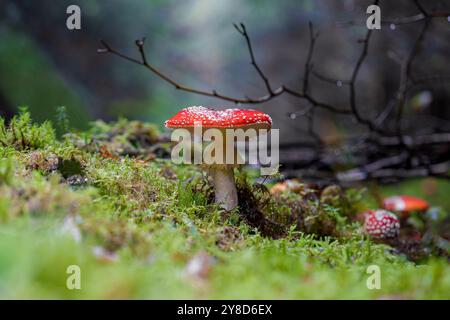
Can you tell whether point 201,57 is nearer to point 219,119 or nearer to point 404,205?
point 404,205

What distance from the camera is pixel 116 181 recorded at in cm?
169

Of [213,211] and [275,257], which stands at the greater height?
[213,211]

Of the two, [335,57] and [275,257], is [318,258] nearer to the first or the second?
[275,257]

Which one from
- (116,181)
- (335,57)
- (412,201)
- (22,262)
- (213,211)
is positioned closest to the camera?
(22,262)

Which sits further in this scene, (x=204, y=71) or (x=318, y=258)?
(x=204, y=71)

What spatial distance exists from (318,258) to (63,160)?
3.51 feet

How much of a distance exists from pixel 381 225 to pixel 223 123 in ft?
4.11

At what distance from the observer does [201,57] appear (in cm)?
776

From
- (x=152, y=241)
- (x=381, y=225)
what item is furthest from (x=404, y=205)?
(x=152, y=241)

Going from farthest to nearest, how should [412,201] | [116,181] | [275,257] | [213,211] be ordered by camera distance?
[412,201], [213,211], [116,181], [275,257]

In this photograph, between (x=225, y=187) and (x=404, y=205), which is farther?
(x=404, y=205)

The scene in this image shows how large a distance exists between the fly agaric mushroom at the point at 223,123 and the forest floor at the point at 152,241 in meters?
0.08
